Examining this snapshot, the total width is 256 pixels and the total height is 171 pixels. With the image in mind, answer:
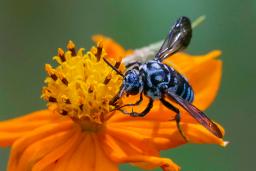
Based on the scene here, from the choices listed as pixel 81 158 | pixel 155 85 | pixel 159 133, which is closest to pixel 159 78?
pixel 155 85

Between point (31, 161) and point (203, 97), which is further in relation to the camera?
point (203, 97)

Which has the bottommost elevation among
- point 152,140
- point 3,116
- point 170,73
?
point 152,140

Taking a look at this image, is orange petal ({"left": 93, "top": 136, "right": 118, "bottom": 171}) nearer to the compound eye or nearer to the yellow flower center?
the yellow flower center

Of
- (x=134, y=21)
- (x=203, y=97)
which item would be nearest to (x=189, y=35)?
(x=203, y=97)

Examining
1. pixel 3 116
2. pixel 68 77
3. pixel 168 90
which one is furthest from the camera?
pixel 3 116

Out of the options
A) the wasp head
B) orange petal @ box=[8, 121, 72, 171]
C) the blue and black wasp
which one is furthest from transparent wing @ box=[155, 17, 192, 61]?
orange petal @ box=[8, 121, 72, 171]

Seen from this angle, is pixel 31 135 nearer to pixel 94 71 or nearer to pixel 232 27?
pixel 94 71

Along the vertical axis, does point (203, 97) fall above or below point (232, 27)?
below
